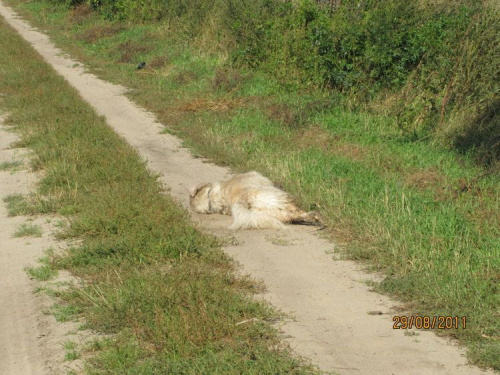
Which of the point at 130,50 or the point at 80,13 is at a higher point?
the point at 130,50

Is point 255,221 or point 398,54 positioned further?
point 398,54

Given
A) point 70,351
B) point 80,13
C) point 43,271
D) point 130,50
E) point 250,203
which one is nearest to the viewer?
point 70,351

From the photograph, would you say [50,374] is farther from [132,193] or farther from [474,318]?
[132,193]

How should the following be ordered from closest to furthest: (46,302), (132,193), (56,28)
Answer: (46,302) → (132,193) → (56,28)

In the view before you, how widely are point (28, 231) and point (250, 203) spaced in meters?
2.29

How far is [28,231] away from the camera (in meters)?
7.65

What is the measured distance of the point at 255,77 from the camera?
13672 millimetres

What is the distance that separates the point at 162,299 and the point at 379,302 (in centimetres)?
162

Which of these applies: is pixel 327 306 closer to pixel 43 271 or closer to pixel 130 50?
pixel 43 271

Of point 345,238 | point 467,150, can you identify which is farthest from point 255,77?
point 345,238

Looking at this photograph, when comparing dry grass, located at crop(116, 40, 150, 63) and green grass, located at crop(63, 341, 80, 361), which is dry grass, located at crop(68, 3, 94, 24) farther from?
green grass, located at crop(63, 341, 80, 361)

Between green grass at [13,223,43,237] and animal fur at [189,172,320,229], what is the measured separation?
5.24 feet
